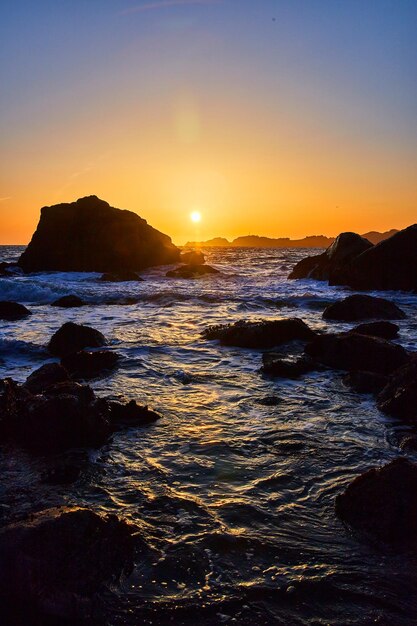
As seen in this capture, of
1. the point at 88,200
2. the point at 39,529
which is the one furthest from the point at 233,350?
the point at 88,200

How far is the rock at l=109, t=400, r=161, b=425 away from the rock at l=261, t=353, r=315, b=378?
294 centimetres

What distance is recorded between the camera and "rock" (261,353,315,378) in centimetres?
848

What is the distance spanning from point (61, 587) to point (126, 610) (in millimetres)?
413

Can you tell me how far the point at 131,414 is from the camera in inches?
243

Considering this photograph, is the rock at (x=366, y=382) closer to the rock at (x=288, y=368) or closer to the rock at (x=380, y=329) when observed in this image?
the rock at (x=288, y=368)

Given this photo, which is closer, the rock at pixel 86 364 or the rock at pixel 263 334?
the rock at pixel 86 364

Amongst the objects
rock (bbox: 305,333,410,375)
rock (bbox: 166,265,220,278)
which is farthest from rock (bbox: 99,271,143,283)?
rock (bbox: 305,333,410,375)

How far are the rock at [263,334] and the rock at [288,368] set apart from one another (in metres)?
2.27

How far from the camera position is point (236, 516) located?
12.8 ft

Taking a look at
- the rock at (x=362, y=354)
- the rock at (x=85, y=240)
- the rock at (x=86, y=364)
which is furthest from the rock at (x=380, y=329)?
the rock at (x=85, y=240)

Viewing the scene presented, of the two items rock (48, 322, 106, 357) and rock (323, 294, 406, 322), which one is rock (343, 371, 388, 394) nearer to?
rock (48, 322, 106, 357)

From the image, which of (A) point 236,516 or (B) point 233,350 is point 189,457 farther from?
(B) point 233,350

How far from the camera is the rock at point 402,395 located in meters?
6.25

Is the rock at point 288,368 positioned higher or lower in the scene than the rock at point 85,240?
lower
